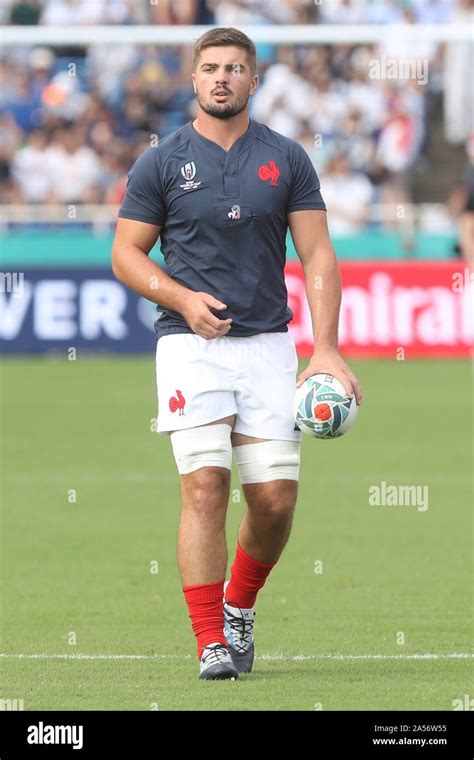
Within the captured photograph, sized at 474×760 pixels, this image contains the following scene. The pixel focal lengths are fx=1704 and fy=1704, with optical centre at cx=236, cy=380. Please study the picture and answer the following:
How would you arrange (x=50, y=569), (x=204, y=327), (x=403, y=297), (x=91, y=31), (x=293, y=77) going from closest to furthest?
(x=204, y=327) < (x=50, y=569) < (x=91, y=31) < (x=403, y=297) < (x=293, y=77)

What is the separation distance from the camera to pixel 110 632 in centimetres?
791

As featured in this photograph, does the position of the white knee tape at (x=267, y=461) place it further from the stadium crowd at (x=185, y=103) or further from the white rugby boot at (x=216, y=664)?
the stadium crowd at (x=185, y=103)

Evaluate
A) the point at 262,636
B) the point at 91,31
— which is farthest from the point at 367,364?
the point at 262,636

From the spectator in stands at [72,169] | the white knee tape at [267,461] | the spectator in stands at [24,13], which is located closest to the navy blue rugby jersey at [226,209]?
the white knee tape at [267,461]

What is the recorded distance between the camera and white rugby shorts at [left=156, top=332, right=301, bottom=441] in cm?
682

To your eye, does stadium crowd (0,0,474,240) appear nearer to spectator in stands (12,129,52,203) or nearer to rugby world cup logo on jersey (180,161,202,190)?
spectator in stands (12,129,52,203)

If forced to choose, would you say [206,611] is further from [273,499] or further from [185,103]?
[185,103]

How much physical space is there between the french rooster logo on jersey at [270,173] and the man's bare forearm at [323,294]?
351 millimetres

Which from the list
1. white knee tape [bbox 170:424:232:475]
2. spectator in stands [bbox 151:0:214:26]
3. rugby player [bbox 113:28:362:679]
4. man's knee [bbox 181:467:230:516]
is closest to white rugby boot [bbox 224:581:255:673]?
rugby player [bbox 113:28:362:679]

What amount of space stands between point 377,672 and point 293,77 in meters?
18.5

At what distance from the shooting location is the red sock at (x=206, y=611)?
22.3 ft

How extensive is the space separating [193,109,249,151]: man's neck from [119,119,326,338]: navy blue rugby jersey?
1.2 inches
